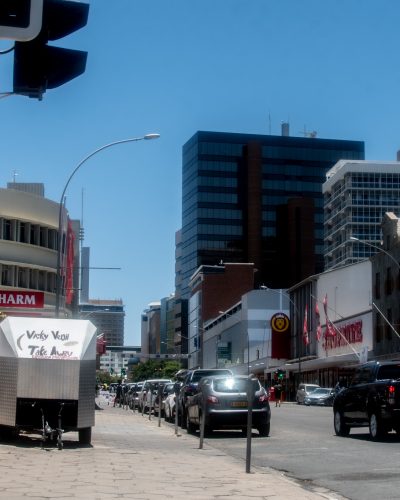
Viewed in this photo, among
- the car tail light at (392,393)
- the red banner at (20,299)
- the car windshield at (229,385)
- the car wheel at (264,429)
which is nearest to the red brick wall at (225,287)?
the red banner at (20,299)

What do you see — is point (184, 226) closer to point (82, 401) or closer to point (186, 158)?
point (186, 158)

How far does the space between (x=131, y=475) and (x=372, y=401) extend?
9550 millimetres

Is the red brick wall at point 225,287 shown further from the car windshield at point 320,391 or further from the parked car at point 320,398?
the parked car at point 320,398

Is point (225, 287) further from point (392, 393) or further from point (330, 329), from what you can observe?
point (392, 393)

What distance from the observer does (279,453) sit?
18.7 meters

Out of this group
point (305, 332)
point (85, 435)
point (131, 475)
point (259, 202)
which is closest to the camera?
point (131, 475)

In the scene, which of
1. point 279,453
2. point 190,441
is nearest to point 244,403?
point 190,441

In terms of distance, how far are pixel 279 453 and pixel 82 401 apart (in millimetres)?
4008

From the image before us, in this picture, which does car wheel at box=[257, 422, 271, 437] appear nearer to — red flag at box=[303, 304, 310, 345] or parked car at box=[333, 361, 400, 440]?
parked car at box=[333, 361, 400, 440]

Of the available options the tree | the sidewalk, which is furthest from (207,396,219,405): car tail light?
the tree

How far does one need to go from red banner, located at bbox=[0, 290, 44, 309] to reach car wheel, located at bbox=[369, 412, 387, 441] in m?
23.5

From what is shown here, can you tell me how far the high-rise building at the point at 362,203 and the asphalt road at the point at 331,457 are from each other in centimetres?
9936

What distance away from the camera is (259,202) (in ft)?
480

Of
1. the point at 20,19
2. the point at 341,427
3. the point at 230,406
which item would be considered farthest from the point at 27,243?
the point at 20,19
